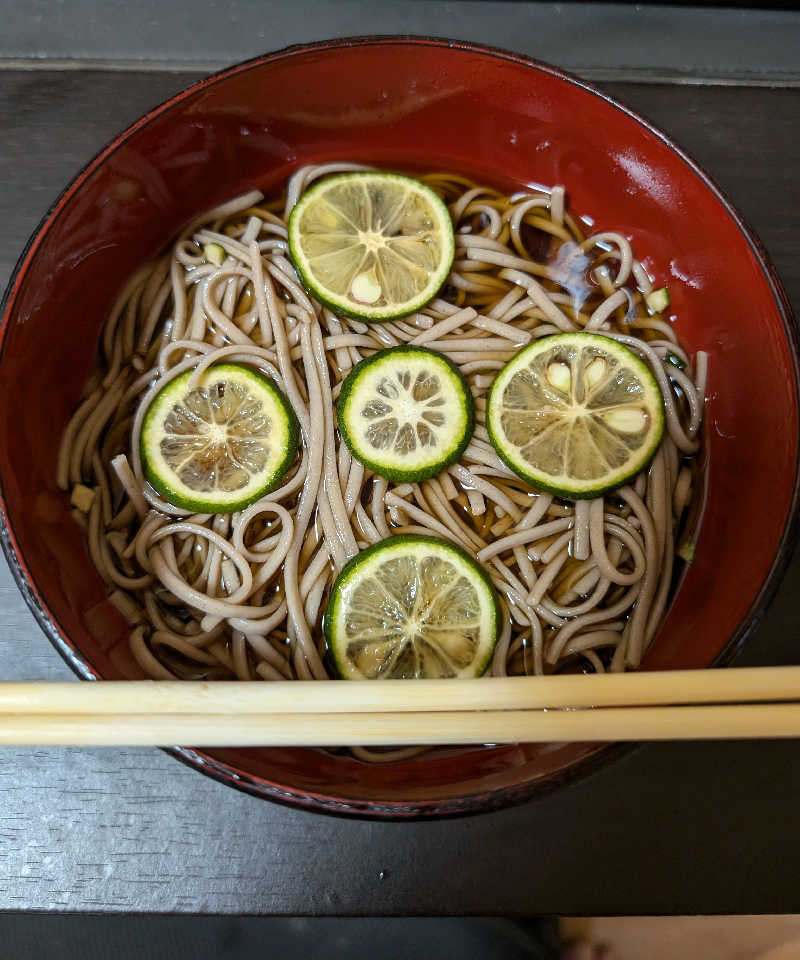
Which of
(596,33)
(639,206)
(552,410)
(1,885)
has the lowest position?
(1,885)

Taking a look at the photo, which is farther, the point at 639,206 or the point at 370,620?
the point at 639,206

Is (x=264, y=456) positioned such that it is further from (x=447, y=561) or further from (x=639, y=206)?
(x=639, y=206)

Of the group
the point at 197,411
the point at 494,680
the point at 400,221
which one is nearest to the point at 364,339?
the point at 400,221

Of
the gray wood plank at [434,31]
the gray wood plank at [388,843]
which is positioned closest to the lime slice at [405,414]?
the gray wood plank at [388,843]

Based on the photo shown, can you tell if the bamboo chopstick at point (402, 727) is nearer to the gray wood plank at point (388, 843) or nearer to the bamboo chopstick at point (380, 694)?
the bamboo chopstick at point (380, 694)

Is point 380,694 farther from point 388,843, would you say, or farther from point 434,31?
point 434,31

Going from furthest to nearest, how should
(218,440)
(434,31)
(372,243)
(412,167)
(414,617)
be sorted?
(434,31) < (412,167) < (372,243) < (218,440) < (414,617)

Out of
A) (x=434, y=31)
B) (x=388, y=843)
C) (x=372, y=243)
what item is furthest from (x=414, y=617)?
(x=434, y=31)

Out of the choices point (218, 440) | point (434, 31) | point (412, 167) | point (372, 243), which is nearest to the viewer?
point (218, 440)
